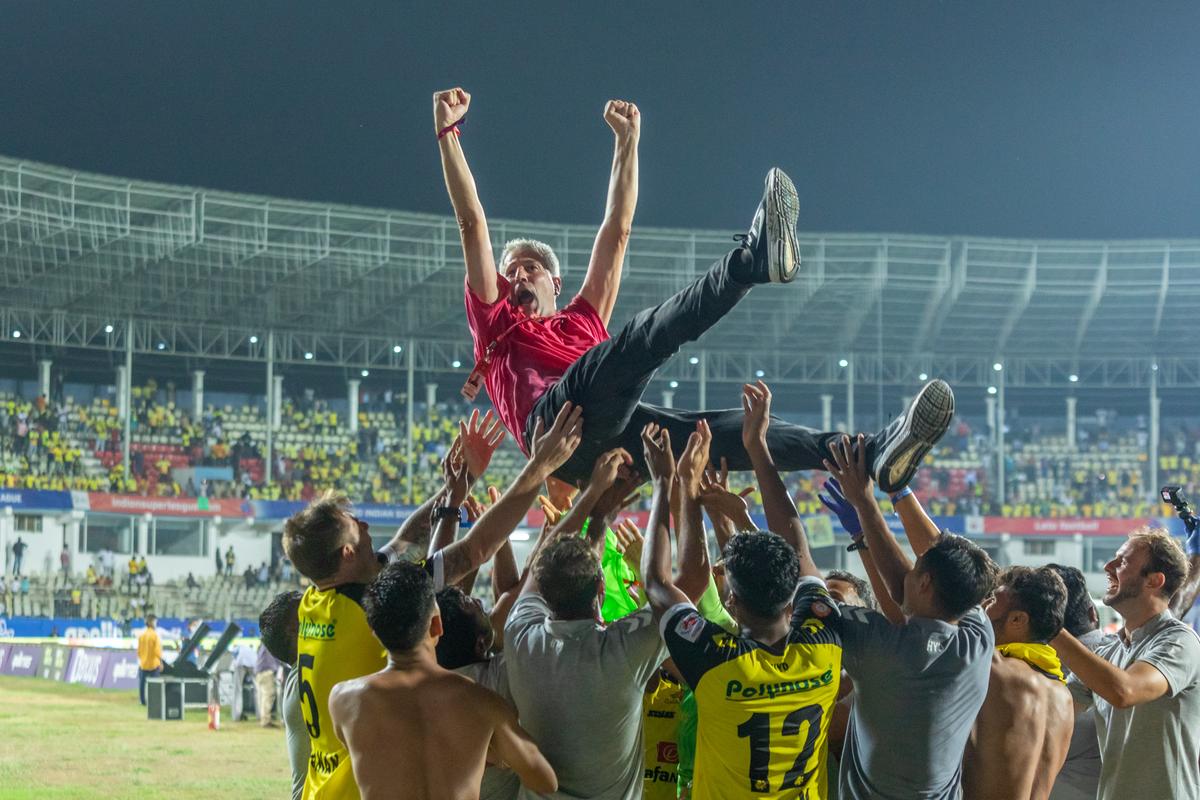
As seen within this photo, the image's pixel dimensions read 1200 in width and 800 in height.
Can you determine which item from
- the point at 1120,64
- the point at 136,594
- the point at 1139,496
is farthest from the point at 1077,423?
the point at 136,594

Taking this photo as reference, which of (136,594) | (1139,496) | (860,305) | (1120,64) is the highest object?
(1120,64)

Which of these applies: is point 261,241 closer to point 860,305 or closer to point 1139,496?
point 860,305

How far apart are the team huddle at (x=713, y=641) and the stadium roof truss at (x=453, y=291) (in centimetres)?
2768

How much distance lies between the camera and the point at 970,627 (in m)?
3.59

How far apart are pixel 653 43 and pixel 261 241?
61.0ft

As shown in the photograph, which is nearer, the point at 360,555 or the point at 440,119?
the point at 360,555

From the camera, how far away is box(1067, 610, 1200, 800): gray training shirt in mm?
4168

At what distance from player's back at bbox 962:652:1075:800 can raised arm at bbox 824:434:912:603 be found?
45cm

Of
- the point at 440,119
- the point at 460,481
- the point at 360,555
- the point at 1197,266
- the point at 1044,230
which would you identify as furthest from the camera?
the point at 1044,230

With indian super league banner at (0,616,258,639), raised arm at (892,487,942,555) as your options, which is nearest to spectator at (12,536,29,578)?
indian super league banner at (0,616,258,639)

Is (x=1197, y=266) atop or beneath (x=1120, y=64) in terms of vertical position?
beneath

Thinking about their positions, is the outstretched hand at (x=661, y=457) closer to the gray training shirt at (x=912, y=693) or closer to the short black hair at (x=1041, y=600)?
the gray training shirt at (x=912, y=693)

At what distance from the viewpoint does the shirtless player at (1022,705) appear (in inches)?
150

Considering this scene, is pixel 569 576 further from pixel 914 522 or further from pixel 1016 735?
pixel 1016 735
